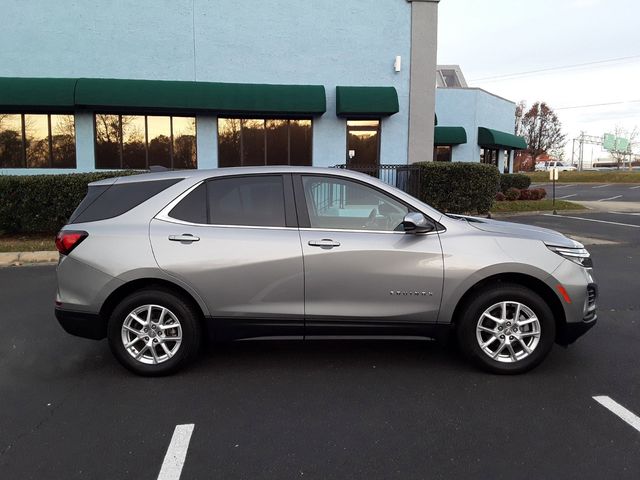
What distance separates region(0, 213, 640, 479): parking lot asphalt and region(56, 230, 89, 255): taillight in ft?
3.51

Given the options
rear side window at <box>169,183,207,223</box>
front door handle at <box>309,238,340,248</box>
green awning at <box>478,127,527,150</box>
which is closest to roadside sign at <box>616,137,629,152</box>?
green awning at <box>478,127,527,150</box>

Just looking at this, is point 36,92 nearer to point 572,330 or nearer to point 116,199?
point 116,199

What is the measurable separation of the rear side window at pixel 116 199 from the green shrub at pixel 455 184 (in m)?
11.1

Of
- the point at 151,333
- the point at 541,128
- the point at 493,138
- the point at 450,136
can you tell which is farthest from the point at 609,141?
the point at 151,333

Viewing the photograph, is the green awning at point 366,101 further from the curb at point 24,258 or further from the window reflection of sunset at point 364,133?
the curb at point 24,258

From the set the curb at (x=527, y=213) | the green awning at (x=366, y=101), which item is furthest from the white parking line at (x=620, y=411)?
the curb at (x=527, y=213)

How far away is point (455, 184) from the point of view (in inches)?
562

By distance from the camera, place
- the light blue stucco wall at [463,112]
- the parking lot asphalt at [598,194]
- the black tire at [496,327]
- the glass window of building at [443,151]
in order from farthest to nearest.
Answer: the parking lot asphalt at [598,194] → the glass window of building at [443,151] → the light blue stucco wall at [463,112] → the black tire at [496,327]

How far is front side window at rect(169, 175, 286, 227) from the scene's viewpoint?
4039 mm

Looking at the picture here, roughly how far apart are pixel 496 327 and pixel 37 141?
48.8ft

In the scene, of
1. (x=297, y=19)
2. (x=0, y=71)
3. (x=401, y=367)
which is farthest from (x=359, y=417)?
(x=0, y=71)

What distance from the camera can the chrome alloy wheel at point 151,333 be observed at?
395cm

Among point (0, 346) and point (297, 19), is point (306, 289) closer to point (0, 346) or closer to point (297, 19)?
point (0, 346)

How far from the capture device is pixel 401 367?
166 inches
